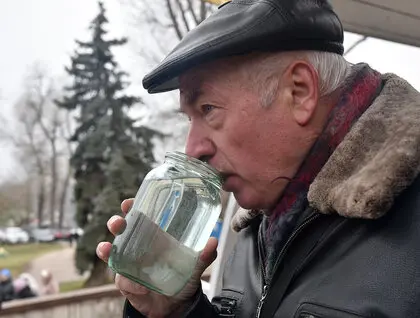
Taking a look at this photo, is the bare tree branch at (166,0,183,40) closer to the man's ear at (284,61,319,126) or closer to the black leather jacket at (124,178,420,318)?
the man's ear at (284,61,319,126)

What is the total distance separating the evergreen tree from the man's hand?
8.30 m

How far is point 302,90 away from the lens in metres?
1.04

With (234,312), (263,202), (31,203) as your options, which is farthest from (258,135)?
(31,203)

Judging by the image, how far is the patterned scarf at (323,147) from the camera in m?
1.03

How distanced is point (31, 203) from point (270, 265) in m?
12.8

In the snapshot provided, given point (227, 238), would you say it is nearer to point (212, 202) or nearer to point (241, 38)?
point (212, 202)

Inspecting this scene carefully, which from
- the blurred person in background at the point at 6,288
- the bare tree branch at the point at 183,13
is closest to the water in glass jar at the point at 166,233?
the blurred person in background at the point at 6,288

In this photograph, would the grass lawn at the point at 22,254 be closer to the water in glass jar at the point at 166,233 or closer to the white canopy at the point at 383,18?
the white canopy at the point at 383,18

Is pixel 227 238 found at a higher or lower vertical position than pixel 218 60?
lower

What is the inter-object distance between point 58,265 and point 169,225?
35.2ft

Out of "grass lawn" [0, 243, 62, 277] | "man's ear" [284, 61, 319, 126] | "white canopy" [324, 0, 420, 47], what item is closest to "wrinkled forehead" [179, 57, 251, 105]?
"man's ear" [284, 61, 319, 126]

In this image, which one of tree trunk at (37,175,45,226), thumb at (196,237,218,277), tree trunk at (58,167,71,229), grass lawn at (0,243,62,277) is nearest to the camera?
thumb at (196,237,218,277)

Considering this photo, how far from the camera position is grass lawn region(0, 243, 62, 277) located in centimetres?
1092

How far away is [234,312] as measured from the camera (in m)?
1.27
